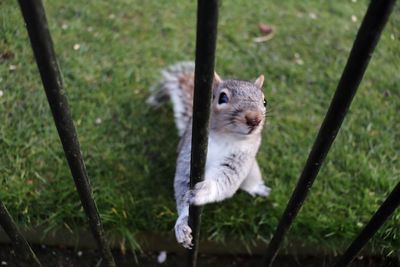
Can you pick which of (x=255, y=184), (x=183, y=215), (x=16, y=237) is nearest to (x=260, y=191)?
(x=255, y=184)

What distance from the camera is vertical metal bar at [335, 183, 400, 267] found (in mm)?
1093

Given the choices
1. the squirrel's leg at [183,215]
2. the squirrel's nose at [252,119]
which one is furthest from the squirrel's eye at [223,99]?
the squirrel's leg at [183,215]

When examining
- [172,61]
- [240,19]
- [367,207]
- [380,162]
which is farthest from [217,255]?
[240,19]

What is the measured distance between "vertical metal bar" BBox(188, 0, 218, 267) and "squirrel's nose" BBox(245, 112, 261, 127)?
291 mm

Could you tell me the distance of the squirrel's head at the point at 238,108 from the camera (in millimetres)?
1402

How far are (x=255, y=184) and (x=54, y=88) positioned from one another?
1.12 metres

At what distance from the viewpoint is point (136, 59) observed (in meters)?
2.52

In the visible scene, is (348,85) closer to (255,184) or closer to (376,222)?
(376,222)

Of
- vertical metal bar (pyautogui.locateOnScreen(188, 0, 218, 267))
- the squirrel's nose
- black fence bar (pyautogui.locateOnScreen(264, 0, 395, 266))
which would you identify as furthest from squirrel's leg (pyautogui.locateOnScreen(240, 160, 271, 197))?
vertical metal bar (pyautogui.locateOnScreen(188, 0, 218, 267))

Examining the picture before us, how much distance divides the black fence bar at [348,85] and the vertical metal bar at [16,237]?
30.1 inches

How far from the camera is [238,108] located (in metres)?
1.46

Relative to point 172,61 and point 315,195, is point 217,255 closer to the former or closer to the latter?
point 315,195

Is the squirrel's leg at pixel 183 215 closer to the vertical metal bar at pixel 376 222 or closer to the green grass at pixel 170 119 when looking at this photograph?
the green grass at pixel 170 119

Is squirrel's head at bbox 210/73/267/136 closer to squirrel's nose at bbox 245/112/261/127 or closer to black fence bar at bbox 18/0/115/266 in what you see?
squirrel's nose at bbox 245/112/261/127
